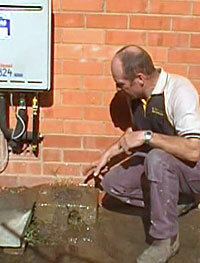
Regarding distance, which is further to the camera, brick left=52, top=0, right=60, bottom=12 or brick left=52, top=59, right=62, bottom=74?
brick left=52, top=59, right=62, bottom=74

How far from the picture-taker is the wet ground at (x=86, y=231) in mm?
3600

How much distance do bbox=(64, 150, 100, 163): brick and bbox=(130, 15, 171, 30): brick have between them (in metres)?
1.03

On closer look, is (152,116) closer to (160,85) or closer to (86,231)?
(160,85)

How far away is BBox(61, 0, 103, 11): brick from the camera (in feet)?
13.0

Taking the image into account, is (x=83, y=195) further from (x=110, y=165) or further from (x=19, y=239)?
(x=19, y=239)

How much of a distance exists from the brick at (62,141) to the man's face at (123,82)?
0.79m

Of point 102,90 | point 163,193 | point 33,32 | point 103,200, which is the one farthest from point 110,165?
point 33,32

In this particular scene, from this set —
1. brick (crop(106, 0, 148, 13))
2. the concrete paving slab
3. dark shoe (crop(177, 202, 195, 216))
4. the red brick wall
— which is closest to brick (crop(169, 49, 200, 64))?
the red brick wall

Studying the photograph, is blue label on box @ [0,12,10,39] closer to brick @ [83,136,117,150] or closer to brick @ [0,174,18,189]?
brick @ [83,136,117,150]

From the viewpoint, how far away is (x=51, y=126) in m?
4.24

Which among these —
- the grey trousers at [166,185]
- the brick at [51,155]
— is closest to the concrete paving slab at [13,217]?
the brick at [51,155]

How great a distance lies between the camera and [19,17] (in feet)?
12.5

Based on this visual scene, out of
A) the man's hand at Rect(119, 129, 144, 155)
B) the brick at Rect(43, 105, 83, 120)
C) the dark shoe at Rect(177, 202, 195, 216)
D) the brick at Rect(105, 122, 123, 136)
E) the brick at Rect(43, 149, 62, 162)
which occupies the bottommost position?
the dark shoe at Rect(177, 202, 195, 216)

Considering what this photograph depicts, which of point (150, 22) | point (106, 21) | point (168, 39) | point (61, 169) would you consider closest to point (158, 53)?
point (168, 39)
